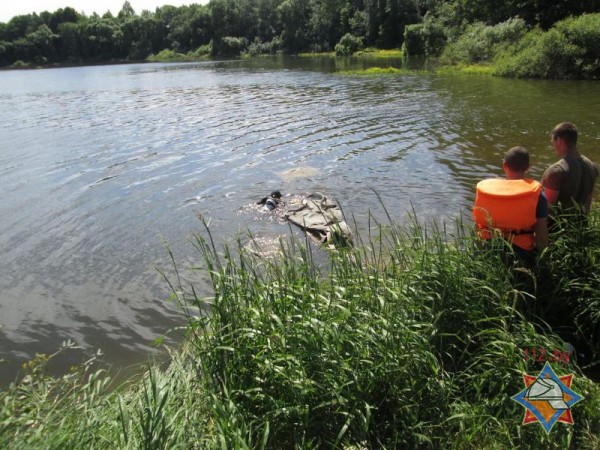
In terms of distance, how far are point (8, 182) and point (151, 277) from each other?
891 centimetres

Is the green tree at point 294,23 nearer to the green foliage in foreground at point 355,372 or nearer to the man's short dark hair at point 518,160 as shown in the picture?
the man's short dark hair at point 518,160

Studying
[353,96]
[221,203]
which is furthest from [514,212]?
[353,96]

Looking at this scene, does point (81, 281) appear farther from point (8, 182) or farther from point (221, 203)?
point (8, 182)

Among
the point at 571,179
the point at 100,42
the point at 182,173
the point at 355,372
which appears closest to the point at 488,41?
the point at 182,173

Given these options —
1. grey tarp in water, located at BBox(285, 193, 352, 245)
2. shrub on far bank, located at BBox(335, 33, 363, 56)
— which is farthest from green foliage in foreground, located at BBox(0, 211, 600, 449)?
shrub on far bank, located at BBox(335, 33, 363, 56)

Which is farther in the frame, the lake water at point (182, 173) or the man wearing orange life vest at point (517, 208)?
the lake water at point (182, 173)

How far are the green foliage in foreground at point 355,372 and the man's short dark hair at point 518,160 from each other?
93 centimetres

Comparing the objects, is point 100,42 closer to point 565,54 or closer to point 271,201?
point 565,54

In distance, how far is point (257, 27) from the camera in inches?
4439

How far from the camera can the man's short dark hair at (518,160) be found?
480 cm

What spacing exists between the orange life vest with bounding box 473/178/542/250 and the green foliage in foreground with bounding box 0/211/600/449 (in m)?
0.31

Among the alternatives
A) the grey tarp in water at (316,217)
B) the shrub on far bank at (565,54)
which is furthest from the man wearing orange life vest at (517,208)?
the shrub on far bank at (565,54)

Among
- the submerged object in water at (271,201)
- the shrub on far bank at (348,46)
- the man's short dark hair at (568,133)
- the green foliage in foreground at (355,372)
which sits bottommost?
the submerged object in water at (271,201)

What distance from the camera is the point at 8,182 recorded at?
14.2 metres
